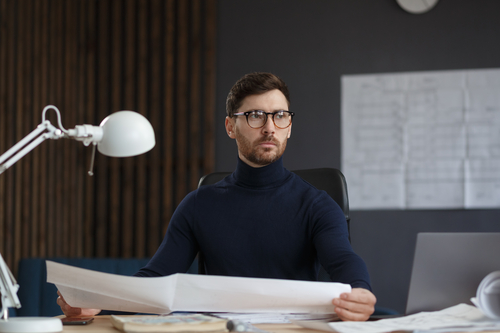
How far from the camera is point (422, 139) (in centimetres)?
334

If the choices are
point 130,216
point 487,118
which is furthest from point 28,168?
point 487,118

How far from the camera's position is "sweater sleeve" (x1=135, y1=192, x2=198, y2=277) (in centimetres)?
161

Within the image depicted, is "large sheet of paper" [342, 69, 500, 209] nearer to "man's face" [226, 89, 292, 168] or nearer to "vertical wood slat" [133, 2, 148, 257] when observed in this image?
"vertical wood slat" [133, 2, 148, 257]

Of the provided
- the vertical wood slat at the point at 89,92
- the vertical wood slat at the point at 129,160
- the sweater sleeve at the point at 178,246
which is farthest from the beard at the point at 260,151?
the vertical wood slat at the point at 89,92

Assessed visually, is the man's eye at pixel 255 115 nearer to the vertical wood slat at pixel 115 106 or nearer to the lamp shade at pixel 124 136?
the lamp shade at pixel 124 136

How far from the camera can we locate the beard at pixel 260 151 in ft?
5.48

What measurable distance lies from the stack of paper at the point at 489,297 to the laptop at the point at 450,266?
65 millimetres

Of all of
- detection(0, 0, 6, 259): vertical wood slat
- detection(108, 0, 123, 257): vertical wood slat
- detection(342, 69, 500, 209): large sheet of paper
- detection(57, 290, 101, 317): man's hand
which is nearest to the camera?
detection(57, 290, 101, 317): man's hand

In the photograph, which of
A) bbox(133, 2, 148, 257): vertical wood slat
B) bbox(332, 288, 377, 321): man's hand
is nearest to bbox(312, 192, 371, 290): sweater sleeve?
bbox(332, 288, 377, 321): man's hand

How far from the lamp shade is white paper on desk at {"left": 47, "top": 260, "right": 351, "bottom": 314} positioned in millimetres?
251

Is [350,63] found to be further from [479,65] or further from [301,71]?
[479,65]

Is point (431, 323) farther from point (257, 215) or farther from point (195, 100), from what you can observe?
point (195, 100)

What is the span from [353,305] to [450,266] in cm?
22

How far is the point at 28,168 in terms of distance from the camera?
120 inches
